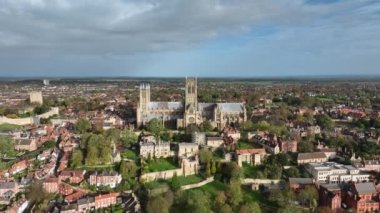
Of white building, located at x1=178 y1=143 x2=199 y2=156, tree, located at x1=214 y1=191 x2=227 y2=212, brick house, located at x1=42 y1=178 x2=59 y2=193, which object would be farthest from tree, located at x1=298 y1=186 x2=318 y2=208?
brick house, located at x1=42 y1=178 x2=59 y2=193

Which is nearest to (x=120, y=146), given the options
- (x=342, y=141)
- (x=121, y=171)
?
(x=121, y=171)

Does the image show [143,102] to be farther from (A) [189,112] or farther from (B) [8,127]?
(B) [8,127]

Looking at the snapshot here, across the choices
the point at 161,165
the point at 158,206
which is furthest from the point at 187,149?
the point at 158,206

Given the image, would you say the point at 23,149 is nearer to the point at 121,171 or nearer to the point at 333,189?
the point at 121,171

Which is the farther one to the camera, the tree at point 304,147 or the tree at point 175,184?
the tree at point 304,147

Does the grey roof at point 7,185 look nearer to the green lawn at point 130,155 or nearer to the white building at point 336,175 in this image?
the green lawn at point 130,155

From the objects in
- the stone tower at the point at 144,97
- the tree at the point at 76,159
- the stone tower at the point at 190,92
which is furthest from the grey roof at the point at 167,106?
the tree at the point at 76,159

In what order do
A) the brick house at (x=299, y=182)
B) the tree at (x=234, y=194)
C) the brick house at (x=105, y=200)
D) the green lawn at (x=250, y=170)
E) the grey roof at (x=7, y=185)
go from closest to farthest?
1. the brick house at (x=105, y=200)
2. the tree at (x=234, y=194)
3. the grey roof at (x=7, y=185)
4. the brick house at (x=299, y=182)
5. the green lawn at (x=250, y=170)
